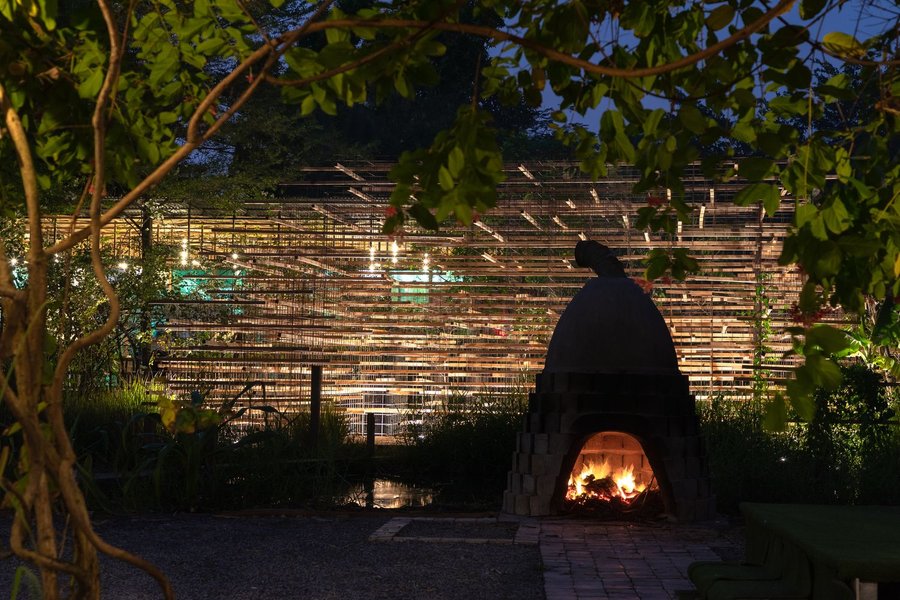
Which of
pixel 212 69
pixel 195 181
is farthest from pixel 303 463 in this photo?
pixel 212 69

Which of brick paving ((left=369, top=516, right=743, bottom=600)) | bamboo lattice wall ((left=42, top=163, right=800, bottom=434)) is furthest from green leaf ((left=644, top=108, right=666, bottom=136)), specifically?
bamboo lattice wall ((left=42, top=163, right=800, bottom=434))

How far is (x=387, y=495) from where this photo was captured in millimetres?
9406

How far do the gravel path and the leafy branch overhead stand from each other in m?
2.55

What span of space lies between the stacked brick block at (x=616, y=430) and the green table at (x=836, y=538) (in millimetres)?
2440

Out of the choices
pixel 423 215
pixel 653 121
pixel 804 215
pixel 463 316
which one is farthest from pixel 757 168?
pixel 463 316

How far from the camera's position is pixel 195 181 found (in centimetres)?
1689

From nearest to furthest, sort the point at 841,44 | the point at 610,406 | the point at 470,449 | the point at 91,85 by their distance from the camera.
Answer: the point at 841,44, the point at 91,85, the point at 610,406, the point at 470,449

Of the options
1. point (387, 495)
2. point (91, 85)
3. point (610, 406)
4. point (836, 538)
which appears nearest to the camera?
point (91, 85)

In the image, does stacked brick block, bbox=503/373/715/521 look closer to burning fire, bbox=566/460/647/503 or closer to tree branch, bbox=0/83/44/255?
burning fire, bbox=566/460/647/503

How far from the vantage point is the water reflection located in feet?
29.2

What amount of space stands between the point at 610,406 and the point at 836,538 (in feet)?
11.7

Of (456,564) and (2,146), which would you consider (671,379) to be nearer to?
(456,564)

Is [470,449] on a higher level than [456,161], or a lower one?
lower

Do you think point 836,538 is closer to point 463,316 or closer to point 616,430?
point 616,430
